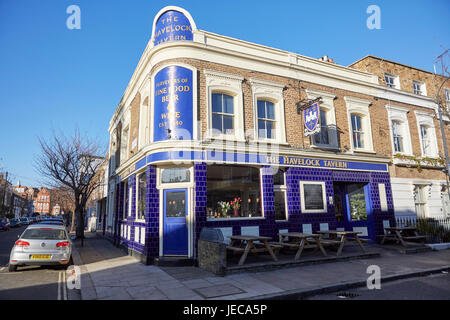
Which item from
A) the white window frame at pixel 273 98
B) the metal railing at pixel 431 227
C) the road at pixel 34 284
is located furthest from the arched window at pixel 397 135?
the road at pixel 34 284

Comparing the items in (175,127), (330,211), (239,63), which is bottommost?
(330,211)

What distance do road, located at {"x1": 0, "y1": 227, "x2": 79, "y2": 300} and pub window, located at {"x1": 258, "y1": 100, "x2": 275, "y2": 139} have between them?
28.2ft

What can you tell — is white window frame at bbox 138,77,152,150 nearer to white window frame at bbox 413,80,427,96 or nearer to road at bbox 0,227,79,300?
road at bbox 0,227,79,300

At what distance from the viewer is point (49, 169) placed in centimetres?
1848

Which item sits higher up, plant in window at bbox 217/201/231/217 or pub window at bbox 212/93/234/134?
pub window at bbox 212/93/234/134

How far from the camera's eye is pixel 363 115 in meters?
15.0

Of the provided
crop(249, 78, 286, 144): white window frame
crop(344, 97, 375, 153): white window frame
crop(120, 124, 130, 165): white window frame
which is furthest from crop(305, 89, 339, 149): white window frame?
crop(120, 124, 130, 165): white window frame

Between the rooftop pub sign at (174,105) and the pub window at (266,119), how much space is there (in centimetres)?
320

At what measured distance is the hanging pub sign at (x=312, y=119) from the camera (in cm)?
1166

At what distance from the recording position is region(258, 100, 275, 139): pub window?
12.0 m

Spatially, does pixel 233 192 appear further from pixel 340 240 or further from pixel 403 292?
pixel 403 292
